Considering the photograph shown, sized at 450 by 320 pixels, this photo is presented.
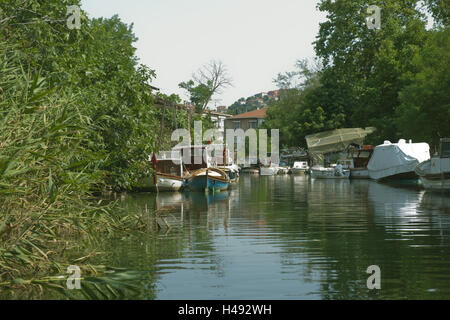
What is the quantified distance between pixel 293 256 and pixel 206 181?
28.3 meters

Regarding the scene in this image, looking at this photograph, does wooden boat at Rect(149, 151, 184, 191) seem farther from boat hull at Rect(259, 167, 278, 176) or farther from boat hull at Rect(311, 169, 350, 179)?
boat hull at Rect(259, 167, 278, 176)

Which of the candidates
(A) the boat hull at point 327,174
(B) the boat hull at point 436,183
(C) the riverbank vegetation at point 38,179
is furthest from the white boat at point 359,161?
(C) the riverbank vegetation at point 38,179

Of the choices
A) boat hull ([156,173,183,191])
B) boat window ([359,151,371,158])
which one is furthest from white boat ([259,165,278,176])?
boat hull ([156,173,183,191])

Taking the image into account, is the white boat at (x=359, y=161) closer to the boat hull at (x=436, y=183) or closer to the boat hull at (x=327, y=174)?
the boat hull at (x=327, y=174)

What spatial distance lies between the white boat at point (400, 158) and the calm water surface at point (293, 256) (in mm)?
26653

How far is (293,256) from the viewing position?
12.9 metres

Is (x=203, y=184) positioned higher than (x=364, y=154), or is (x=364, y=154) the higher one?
(x=364, y=154)

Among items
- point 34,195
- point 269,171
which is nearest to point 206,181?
point 34,195

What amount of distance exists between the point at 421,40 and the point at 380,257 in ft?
160

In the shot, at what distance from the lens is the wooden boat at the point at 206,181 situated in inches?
1620

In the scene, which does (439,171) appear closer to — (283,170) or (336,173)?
(336,173)

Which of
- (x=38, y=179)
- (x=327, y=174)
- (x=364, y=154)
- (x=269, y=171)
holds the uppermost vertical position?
(x=364, y=154)

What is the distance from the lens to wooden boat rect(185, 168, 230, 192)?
135 feet

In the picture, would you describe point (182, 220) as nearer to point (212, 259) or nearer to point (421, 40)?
point (212, 259)
